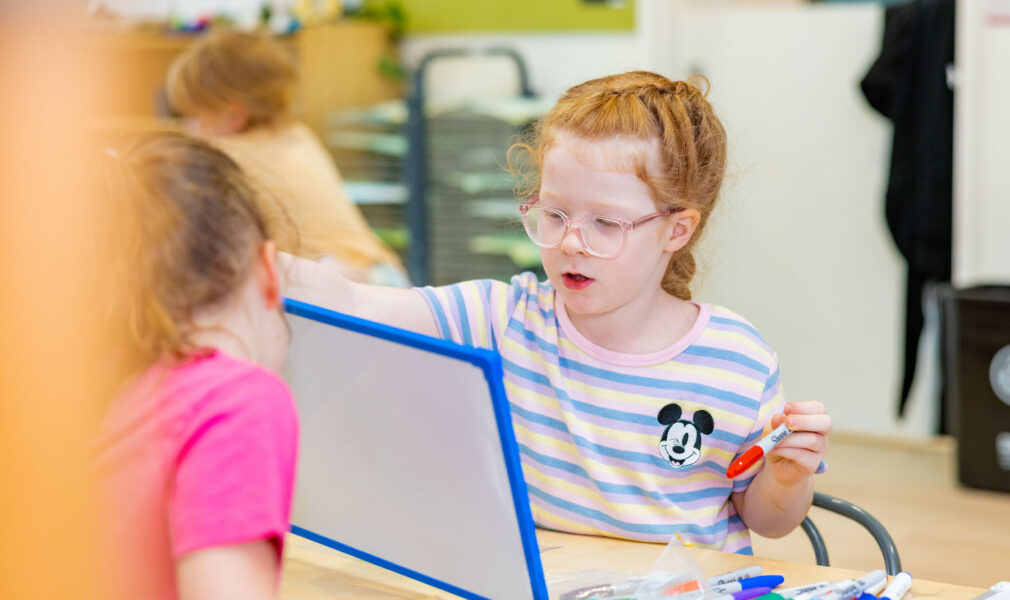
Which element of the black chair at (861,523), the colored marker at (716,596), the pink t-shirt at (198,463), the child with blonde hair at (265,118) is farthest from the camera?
the child with blonde hair at (265,118)

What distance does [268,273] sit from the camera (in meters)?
0.65

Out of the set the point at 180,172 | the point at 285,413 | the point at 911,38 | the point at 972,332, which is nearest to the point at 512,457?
the point at 285,413

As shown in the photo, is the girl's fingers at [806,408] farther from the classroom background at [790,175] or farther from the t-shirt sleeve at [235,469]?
the classroom background at [790,175]

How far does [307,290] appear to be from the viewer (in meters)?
1.03

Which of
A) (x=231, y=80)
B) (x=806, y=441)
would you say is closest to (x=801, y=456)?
(x=806, y=441)

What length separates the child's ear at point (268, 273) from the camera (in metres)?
0.65

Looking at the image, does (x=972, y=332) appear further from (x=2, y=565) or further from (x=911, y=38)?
(x=2, y=565)

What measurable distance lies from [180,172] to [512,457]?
0.86 ft

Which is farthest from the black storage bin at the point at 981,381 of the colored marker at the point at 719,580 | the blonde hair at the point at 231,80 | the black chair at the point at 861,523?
the colored marker at the point at 719,580

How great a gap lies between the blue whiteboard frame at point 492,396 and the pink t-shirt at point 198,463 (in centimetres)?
12

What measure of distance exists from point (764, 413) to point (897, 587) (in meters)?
0.26

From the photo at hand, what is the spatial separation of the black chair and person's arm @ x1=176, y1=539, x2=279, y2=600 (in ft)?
2.11

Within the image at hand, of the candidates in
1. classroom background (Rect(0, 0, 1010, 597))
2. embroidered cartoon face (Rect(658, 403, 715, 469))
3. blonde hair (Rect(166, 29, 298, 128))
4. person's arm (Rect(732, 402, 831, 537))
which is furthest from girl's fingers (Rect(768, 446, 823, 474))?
blonde hair (Rect(166, 29, 298, 128))

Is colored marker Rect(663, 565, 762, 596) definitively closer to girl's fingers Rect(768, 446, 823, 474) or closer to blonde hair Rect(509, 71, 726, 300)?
girl's fingers Rect(768, 446, 823, 474)
